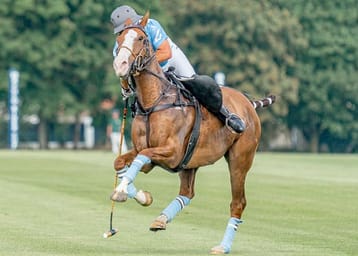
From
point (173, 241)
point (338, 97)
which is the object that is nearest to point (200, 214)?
point (173, 241)

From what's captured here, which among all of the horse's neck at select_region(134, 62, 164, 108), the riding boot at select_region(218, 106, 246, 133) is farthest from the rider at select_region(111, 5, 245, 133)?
the horse's neck at select_region(134, 62, 164, 108)

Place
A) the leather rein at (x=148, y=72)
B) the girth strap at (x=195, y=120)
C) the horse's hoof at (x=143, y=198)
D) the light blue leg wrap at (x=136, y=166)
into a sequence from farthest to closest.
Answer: the girth strap at (x=195, y=120)
the horse's hoof at (x=143, y=198)
the leather rein at (x=148, y=72)
the light blue leg wrap at (x=136, y=166)

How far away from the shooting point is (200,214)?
70.9ft

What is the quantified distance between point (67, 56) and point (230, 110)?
6367 cm

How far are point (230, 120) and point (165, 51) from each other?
1148 millimetres

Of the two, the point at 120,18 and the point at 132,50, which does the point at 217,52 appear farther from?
the point at 132,50

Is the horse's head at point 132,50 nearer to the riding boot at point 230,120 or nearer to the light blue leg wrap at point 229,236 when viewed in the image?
the riding boot at point 230,120

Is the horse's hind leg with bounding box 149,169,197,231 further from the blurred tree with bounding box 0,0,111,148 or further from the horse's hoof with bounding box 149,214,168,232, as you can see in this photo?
the blurred tree with bounding box 0,0,111,148

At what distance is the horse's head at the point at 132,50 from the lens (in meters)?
14.6

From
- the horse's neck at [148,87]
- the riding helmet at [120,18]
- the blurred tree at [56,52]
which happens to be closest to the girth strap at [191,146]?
the horse's neck at [148,87]

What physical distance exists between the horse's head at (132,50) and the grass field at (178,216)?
2.09 meters

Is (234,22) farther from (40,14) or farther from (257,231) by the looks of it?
(257,231)

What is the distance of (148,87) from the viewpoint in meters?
15.4

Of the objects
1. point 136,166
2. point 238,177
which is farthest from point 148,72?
point 238,177
